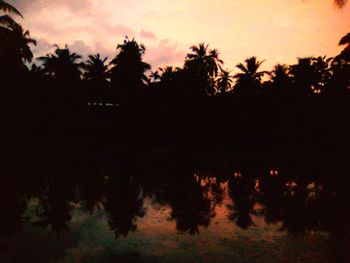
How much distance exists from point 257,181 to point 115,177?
7.42 metres

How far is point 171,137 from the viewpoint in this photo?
29.5 meters

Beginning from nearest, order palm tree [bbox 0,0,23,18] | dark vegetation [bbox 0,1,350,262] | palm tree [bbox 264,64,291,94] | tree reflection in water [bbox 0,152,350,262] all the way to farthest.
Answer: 1. tree reflection in water [bbox 0,152,350,262]
2. dark vegetation [bbox 0,1,350,262]
3. palm tree [bbox 0,0,23,18]
4. palm tree [bbox 264,64,291,94]

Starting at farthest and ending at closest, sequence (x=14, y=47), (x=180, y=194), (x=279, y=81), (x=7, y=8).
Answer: (x=279, y=81)
(x=14, y=47)
(x=7, y=8)
(x=180, y=194)

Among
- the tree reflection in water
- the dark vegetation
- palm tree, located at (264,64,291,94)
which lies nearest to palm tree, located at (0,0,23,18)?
the dark vegetation

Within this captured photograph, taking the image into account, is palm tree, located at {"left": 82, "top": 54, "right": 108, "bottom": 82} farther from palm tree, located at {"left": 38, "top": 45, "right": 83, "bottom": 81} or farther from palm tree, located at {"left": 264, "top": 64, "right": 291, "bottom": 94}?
palm tree, located at {"left": 264, "top": 64, "right": 291, "bottom": 94}

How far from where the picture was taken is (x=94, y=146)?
2622 centimetres

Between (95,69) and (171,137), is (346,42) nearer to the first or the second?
(171,137)

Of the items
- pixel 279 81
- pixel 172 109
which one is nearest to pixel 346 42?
pixel 279 81

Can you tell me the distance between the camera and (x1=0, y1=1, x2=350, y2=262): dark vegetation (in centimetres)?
1257

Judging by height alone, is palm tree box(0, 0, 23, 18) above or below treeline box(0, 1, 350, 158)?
above

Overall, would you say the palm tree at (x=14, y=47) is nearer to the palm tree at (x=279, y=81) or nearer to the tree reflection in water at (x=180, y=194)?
the tree reflection in water at (x=180, y=194)

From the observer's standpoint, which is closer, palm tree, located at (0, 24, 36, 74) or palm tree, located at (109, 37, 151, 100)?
palm tree, located at (0, 24, 36, 74)

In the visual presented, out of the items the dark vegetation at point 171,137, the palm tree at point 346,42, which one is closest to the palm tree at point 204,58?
the dark vegetation at point 171,137

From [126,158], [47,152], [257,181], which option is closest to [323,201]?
[257,181]
